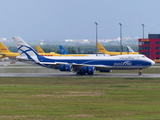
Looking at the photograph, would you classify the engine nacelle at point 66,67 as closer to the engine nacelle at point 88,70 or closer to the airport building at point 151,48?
the engine nacelle at point 88,70

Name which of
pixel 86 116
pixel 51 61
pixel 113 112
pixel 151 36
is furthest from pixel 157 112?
pixel 151 36

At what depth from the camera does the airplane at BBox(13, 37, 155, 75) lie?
6225cm

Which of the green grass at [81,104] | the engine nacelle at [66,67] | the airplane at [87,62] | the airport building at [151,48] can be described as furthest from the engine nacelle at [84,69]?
the airport building at [151,48]

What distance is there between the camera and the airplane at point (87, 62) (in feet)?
204

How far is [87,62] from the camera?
64250mm

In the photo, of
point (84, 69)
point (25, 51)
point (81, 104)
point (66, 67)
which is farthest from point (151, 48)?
point (81, 104)

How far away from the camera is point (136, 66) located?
62312mm

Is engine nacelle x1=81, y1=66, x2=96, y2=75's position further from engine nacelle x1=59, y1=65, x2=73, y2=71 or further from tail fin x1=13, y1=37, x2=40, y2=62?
tail fin x1=13, y1=37, x2=40, y2=62

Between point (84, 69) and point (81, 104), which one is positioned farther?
point (84, 69)

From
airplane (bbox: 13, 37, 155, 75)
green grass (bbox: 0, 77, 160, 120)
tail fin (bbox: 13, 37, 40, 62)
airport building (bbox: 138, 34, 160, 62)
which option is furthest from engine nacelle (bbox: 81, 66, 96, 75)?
airport building (bbox: 138, 34, 160, 62)

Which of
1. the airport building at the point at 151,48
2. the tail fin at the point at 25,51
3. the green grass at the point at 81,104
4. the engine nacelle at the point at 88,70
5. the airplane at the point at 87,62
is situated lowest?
the green grass at the point at 81,104

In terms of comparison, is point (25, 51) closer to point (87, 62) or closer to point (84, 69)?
point (87, 62)

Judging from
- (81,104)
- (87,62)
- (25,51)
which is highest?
(25,51)

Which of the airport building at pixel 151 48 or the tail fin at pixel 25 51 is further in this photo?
the airport building at pixel 151 48
